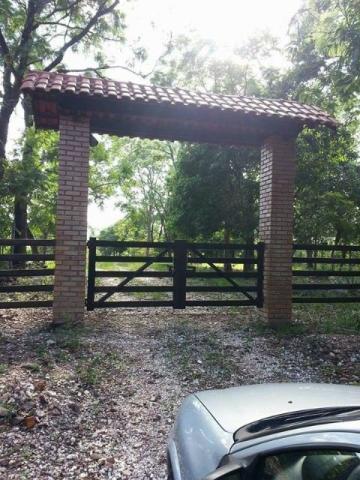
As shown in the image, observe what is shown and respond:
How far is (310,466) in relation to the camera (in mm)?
1513

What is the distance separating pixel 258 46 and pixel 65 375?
17123mm

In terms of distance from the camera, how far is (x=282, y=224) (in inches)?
296

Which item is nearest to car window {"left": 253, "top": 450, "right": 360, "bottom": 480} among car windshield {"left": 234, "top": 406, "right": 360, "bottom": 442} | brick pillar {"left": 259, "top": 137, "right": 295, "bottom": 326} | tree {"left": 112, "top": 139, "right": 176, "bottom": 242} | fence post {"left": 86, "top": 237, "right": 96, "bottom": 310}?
car windshield {"left": 234, "top": 406, "right": 360, "bottom": 442}

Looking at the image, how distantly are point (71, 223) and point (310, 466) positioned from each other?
5738 mm

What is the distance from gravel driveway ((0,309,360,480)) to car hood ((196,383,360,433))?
122cm

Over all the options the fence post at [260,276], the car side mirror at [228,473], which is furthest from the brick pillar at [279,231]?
the car side mirror at [228,473]

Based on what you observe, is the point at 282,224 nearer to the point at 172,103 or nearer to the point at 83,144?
the point at 172,103

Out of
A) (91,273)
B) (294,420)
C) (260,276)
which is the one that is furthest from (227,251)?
(294,420)

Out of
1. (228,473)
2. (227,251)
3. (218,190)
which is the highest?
(218,190)

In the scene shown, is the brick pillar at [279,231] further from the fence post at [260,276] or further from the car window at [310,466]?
the car window at [310,466]

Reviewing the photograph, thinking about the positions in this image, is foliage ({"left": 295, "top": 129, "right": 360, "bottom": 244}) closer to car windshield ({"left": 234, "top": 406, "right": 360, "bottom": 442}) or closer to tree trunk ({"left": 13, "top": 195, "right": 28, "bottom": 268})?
tree trunk ({"left": 13, "top": 195, "right": 28, "bottom": 268})

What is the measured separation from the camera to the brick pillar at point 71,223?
260 inches

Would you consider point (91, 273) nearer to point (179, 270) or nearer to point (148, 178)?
point (179, 270)

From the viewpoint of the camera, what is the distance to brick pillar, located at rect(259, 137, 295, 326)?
748 centimetres
